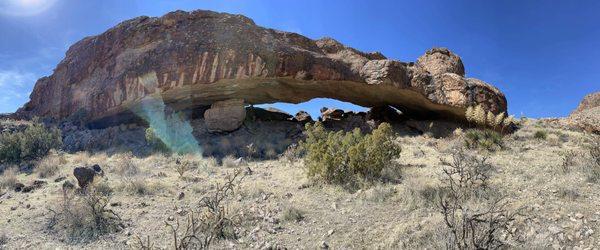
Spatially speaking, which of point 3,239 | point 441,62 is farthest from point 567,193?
point 441,62

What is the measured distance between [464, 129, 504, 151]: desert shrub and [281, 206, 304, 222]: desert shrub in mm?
6920

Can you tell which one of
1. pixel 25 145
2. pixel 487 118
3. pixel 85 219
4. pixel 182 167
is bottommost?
pixel 85 219

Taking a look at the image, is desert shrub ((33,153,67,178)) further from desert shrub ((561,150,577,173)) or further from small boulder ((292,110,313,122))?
desert shrub ((561,150,577,173))

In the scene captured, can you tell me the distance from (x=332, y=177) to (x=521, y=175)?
350cm

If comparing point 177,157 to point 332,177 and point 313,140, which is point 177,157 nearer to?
point 313,140

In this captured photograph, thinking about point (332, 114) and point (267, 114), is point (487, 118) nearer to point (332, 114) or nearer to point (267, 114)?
point (332, 114)

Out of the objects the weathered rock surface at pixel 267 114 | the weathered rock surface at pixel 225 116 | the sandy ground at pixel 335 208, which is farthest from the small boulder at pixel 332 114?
the sandy ground at pixel 335 208

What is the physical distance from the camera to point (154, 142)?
15.6 metres

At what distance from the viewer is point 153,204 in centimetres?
809

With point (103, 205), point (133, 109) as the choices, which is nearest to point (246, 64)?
point (133, 109)

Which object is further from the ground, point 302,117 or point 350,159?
point 302,117

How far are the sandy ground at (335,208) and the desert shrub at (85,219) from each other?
13cm

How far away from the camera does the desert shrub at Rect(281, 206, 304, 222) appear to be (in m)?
6.92

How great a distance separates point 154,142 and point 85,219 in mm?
8782
